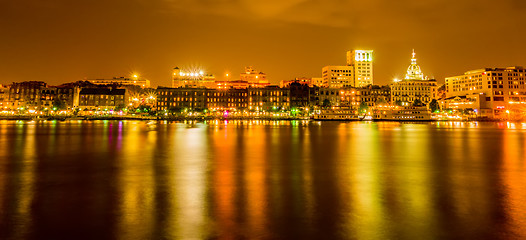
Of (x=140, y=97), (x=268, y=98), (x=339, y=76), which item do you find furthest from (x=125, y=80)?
(x=339, y=76)

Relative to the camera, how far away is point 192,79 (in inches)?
6939

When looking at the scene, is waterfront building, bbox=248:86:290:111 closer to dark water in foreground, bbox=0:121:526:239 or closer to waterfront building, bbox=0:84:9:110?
waterfront building, bbox=0:84:9:110

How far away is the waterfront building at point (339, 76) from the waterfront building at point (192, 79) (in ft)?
166

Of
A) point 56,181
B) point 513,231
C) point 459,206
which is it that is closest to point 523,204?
point 459,206

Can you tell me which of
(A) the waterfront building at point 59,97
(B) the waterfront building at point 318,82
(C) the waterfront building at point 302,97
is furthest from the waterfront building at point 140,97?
(B) the waterfront building at point 318,82

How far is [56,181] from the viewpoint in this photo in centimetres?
1309

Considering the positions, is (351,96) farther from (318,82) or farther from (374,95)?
(318,82)

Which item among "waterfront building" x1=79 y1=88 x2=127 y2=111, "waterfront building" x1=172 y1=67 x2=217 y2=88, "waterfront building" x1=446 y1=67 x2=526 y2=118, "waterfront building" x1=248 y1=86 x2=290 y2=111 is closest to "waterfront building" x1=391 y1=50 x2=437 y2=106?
"waterfront building" x1=446 y1=67 x2=526 y2=118

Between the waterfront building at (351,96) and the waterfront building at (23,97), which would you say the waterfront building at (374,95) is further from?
the waterfront building at (23,97)

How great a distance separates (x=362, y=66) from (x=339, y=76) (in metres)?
17.4

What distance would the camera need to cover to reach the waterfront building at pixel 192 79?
175 meters

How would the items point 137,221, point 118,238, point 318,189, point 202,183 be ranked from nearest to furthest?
point 118,238 → point 137,221 → point 318,189 → point 202,183

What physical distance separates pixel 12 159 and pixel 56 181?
28.4ft

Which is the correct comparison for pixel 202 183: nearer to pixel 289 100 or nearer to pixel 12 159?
pixel 12 159
